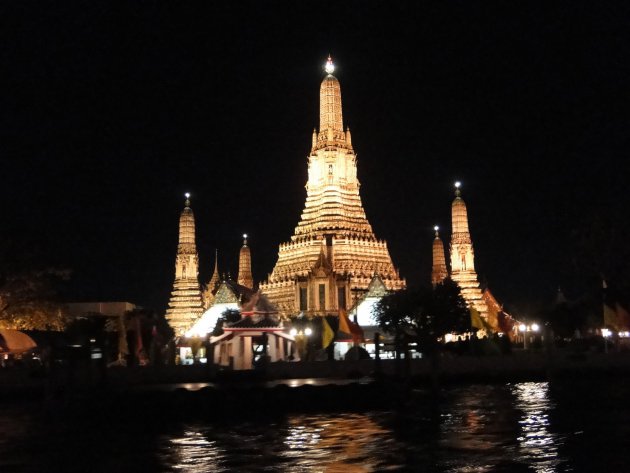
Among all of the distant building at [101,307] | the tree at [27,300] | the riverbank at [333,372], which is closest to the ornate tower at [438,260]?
the distant building at [101,307]

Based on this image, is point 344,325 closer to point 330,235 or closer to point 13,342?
point 13,342

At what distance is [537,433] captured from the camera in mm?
22547

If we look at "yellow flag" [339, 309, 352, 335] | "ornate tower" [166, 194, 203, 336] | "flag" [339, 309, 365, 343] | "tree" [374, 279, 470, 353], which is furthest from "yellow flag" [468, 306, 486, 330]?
"ornate tower" [166, 194, 203, 336]

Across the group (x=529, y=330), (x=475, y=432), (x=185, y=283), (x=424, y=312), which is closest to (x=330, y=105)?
(x=185, y=283)

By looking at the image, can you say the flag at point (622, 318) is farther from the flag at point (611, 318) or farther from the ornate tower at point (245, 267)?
the ornate tower at point (245, 267)

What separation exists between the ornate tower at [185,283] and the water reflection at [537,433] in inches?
1811

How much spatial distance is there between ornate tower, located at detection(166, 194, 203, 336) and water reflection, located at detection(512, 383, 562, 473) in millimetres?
46009

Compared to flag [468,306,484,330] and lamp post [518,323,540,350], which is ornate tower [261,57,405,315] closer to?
lamp post [518,323,540,350]

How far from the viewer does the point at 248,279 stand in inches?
3477

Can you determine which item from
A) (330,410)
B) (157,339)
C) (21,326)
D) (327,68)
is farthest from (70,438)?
(327,68)

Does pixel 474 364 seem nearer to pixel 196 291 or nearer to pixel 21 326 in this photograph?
pixel 21 326

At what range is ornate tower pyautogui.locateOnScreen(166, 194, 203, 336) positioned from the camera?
78.2 m

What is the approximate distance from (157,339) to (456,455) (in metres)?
23.2

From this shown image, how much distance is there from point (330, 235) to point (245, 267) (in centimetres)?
1684
